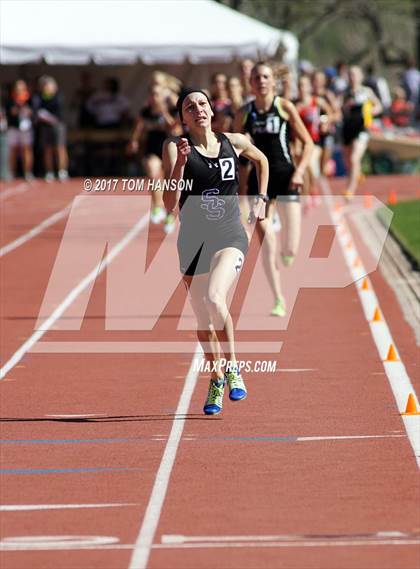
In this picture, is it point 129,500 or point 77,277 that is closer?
point 129,500

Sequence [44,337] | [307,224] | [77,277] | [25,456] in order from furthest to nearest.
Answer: [307,224]
[77,277]
[44,337]
[25,456]

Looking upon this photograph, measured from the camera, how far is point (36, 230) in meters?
25.2

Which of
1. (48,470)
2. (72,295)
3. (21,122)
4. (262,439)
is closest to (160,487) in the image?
(48,470)

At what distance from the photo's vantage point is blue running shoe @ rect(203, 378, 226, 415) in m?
10.9

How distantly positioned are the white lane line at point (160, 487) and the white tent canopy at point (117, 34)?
69.0 feet

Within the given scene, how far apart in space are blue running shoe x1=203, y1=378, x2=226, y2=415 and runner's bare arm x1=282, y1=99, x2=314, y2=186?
411 centimetres

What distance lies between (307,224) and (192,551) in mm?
16848

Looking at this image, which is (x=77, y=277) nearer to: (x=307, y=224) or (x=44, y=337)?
(x=44, y=337)

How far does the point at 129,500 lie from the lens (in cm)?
873

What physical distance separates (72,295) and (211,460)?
8.05m

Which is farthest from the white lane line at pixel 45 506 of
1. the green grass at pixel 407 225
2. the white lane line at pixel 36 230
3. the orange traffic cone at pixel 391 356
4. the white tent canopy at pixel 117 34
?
the white tent canopy at pixel 117 34

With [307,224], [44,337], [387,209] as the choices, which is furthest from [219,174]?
[387,209]

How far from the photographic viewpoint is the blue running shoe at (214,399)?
10930 millimetres

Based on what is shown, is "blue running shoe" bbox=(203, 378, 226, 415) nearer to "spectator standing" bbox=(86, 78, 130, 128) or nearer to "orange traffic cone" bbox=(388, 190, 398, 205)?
"orange traffic cone" bbox=(388, 190, 398, 205)
